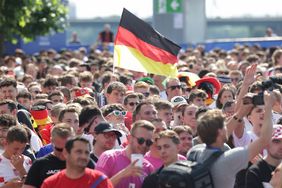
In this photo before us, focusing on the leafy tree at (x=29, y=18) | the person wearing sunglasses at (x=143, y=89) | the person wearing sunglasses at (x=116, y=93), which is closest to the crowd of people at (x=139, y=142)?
the person wearing sunglasses at (x=116, y=93)

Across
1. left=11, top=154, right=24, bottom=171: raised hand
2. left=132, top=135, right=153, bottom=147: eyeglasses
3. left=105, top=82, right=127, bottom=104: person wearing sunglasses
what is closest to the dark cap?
left=132, top=135, right=153, bottom=147: eyeglasses

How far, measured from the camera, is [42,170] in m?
10.2

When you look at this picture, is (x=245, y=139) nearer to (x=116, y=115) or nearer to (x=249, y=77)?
(x=249, y=77)

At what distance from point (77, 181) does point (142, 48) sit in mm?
6988

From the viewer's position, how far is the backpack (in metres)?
8.95

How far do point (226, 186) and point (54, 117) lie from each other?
15.6 ft

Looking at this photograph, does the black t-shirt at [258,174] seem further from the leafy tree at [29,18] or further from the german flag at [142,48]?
the leafy tree at [29,18]

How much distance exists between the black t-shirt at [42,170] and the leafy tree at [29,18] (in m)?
17.8

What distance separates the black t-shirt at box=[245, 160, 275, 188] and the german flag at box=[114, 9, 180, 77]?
5603 millimetres

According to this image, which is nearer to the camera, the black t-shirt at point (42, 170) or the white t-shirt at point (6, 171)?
the black t-shirt at point (42, 170)

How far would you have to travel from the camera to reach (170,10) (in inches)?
1560

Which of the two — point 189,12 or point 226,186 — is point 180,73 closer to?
point 226,186

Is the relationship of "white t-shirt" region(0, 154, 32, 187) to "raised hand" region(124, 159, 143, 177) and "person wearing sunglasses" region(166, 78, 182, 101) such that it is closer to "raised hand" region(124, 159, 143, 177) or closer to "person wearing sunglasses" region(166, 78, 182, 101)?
"raised hand" region(124, 159, 143, 177)

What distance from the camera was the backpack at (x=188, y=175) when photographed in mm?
8953
